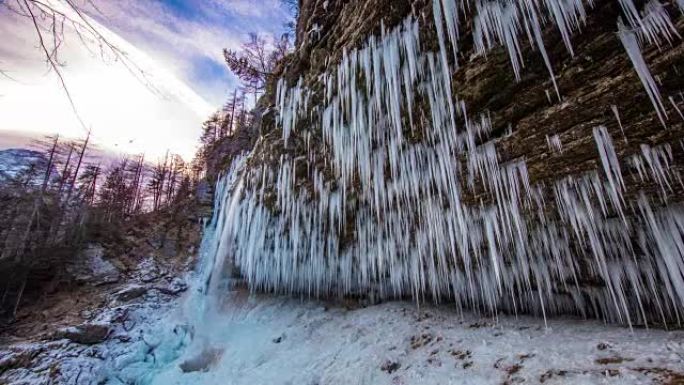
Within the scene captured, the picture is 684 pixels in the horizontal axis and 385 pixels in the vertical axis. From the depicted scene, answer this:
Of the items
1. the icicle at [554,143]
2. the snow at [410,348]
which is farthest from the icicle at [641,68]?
the snow at [410,348]

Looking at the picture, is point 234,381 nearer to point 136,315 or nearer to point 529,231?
point 529,231

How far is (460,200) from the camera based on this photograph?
3.68m

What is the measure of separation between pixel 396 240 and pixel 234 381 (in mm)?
4158

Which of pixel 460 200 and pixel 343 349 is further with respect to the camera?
pixel 343 349

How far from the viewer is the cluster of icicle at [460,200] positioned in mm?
2547

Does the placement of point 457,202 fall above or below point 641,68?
below

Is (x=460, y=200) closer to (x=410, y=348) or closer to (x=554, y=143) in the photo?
(x=554, y=143)

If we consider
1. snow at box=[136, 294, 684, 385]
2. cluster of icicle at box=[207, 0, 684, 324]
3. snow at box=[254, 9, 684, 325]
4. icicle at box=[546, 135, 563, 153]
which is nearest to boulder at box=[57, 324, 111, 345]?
snow at box=[136, 294, 684, 385]

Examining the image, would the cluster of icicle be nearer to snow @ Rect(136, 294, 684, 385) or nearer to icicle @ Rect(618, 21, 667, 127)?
icicle @ Rect(618, 21, 667, 127)


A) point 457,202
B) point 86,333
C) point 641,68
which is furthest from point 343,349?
point 86,333

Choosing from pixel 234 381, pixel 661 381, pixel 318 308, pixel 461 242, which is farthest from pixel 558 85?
pixel 234 381

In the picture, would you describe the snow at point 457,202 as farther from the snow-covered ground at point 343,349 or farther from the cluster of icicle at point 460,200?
the snow-covered ground at point 343,349

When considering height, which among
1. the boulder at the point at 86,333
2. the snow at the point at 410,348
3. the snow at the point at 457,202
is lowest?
A: the boulder at the point at 86,333

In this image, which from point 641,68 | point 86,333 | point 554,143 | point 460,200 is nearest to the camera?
point 641,68
